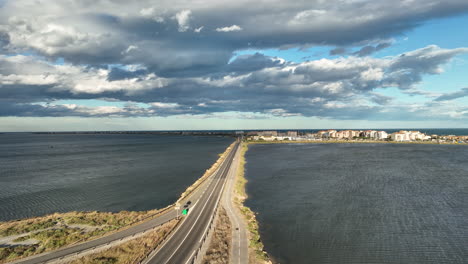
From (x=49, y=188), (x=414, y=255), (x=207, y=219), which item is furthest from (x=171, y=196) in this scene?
(x=414, y=255)

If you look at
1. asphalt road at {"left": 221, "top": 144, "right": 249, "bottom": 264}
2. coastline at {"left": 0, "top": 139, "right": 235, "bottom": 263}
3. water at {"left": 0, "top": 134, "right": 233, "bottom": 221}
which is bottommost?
water at {"left": 0, "top": 134, "right": 233, "bottom": 221}

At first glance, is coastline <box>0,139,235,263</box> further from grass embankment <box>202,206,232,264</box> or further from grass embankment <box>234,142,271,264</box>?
grass embankment <box>234,142,271,264</box>

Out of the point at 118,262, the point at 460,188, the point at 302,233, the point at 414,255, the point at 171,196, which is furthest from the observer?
the point at 460,188

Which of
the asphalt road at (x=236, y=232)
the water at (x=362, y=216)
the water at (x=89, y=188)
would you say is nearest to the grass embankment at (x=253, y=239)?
the asphalt road at (x=236, y=232)

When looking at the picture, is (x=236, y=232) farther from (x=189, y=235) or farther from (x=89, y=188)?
(x=89, y=188)

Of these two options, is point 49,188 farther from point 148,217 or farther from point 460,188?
point 460,188

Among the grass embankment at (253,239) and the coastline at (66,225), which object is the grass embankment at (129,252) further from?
the grass embankment at (253,239)

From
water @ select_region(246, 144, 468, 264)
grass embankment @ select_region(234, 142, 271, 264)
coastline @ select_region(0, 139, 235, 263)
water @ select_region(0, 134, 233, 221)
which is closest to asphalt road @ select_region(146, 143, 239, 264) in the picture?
grass embankment @ select_region(234, 142, 271, 264)

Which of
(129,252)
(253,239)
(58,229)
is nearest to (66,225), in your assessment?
(58,229)
